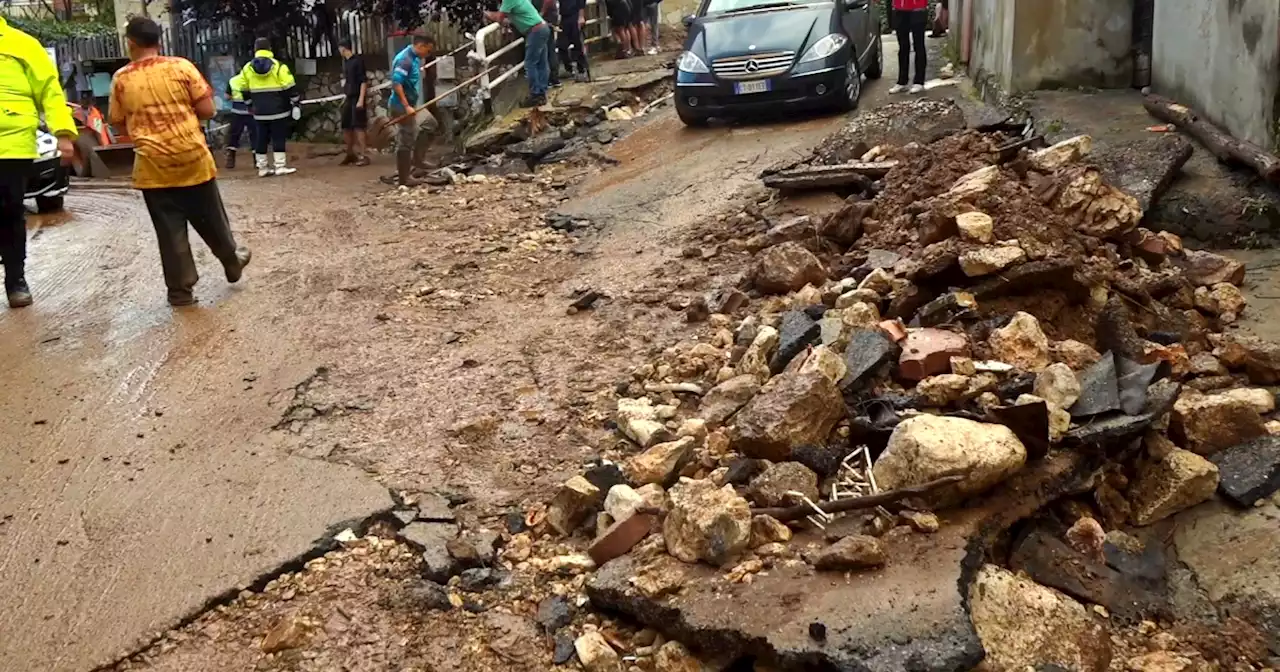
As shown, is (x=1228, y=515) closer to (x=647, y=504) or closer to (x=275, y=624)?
(x=647, y=504)

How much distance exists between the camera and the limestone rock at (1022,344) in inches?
182

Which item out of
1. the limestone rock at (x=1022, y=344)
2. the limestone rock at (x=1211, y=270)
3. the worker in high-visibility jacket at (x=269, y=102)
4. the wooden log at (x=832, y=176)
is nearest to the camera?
the limestone rock at (x=1022, y=344)

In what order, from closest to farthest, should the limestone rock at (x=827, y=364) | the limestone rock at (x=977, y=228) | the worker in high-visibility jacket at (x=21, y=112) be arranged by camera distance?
1. the limestone rock at (x=827, y=364)
2. the limestone rock at (x=977, y=228)
3. the worker in high-visibility jacket at (x=21, y=112)

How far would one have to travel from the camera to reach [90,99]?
21.9m

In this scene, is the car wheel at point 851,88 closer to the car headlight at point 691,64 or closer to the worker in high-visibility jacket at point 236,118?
the car headlight at point 691,64

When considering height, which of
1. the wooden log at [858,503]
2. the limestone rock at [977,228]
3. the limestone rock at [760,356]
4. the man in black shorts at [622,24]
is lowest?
the wooden log at [858,503]

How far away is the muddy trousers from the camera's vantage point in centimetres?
712

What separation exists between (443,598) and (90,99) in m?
21.4

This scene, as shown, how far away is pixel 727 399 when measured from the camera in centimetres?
480

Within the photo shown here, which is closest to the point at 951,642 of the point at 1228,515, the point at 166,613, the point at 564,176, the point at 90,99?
the point at 1228,515

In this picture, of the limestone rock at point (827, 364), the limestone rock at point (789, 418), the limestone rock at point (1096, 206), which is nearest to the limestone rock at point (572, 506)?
the limestone rock at point (789, 418)

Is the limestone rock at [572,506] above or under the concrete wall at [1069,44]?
under

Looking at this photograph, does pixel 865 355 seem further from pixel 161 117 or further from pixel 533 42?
pixel 533 42

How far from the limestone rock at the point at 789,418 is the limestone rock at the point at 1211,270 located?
9.11 feet
